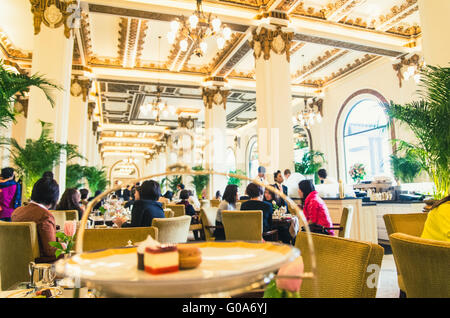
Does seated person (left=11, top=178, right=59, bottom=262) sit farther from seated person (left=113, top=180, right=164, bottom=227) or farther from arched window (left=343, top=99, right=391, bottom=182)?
arched window (left=343, top=99, right=391, bottom=182)

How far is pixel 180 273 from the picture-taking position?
2.20 feet

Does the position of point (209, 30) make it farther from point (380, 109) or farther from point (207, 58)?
point (380, 109)

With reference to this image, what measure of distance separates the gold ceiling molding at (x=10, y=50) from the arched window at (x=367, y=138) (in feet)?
39.7

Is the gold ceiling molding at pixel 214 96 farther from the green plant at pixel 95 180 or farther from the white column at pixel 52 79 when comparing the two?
the white column at pixel 52 79

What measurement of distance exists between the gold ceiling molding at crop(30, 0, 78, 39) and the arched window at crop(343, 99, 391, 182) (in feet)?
34.1

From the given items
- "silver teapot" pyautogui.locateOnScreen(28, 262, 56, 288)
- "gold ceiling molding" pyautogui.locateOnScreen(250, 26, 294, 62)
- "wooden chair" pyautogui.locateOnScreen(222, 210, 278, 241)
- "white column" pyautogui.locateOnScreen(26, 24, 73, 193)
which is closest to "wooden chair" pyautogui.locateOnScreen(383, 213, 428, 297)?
"wooden chair" pyautogui.locateOnScreen(222, 210, 278, 241)

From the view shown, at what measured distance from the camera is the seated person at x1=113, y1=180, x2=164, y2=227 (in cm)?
328

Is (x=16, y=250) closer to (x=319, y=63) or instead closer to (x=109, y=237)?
(x=109, y=237)

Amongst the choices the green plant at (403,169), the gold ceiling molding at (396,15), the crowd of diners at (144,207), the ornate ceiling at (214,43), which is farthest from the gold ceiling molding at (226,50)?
the green plant at (403,169)

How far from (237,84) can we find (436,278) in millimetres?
12264

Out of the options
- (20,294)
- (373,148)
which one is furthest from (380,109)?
(20,294)

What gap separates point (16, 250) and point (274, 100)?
6396 mm

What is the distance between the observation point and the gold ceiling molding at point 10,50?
9.32 meters

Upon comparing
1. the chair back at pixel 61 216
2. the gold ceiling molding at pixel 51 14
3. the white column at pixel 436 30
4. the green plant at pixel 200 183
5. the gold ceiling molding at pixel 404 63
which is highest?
the gold ceiling molding at pixel 404 63
